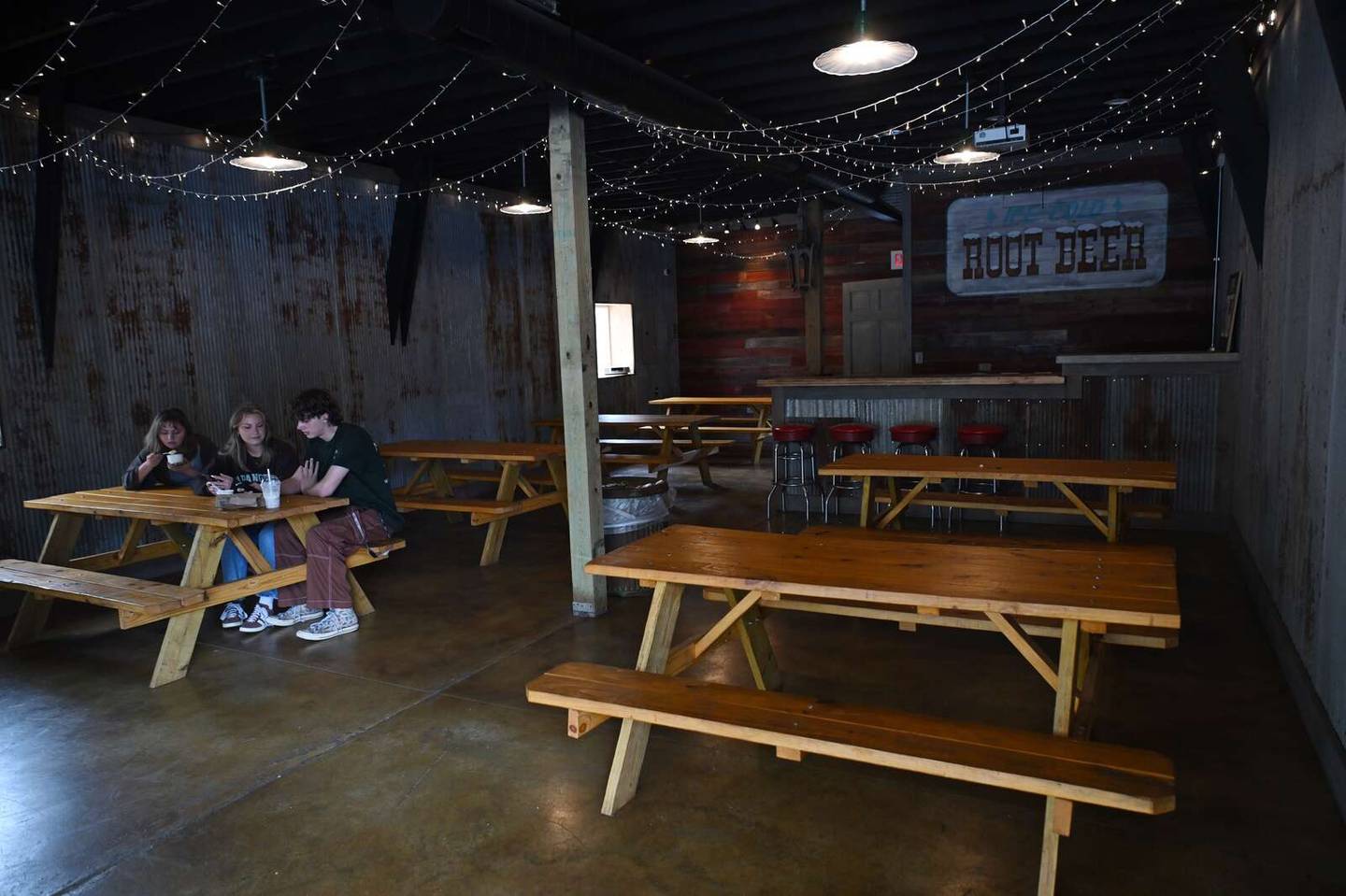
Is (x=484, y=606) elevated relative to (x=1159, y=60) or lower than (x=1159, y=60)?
lower

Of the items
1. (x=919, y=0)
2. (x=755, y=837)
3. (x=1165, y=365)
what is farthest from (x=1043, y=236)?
(x=755, y=837)

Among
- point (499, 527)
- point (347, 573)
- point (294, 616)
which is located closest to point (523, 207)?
point (499, 527)

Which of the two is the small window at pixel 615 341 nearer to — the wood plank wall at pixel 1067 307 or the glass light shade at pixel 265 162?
the wood plank wall at pixel 1067 307

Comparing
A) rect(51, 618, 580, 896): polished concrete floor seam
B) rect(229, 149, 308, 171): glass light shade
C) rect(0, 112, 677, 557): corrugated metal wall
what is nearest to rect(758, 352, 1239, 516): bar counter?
rect(0, 112, 677, 557): corrugated metal wall

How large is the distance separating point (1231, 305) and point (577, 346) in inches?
195

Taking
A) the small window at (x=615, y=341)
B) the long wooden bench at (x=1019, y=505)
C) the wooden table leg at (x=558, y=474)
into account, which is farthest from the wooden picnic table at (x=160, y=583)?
the small window at (x=615, y=341)

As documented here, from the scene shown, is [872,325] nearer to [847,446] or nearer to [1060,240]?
[1060,240]

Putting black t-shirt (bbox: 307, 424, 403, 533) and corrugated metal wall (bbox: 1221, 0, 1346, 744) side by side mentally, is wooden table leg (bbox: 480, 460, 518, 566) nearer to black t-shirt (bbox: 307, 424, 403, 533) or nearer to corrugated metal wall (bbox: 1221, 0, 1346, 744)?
black t-shirt (bbox: 307, 424, 403, 533)

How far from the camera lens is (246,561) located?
464cm

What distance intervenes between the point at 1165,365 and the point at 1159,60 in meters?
2.02

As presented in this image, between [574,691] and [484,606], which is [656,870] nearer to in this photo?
[574,691]

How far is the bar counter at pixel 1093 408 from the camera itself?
6113mm

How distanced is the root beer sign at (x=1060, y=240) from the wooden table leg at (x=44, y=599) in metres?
7.32

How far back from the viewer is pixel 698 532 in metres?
3.30
